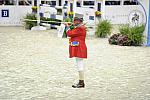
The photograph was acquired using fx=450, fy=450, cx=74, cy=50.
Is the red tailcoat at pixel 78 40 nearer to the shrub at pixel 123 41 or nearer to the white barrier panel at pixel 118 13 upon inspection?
the shrub at pixel 123 41

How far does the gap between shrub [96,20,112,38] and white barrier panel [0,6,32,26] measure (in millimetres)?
8751

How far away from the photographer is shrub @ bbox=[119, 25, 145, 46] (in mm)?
18531

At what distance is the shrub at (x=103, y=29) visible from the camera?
2169 centimetres

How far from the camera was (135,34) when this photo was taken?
1853 cm

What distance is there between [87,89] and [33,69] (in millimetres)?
3027

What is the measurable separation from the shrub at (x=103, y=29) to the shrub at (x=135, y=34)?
102 inches

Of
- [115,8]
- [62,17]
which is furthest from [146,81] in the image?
[115,8]

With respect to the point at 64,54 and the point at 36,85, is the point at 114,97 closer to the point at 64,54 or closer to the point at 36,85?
the point at 36,85

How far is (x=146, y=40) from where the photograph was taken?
19.1 meters

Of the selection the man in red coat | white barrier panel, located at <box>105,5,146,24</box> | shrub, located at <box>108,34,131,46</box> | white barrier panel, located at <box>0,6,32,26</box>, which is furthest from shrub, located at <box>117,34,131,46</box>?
white barrier panel, located at <box>105,5,146,24</box>

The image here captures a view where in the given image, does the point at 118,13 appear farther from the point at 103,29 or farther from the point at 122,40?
the point at 122,40

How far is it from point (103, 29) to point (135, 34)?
11.2ft

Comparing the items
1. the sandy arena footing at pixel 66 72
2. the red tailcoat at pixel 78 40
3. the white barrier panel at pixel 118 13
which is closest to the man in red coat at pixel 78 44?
the red tailcoat at pixel 78 40

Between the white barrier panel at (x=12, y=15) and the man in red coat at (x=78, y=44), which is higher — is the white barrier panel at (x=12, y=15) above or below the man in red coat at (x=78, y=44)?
above
